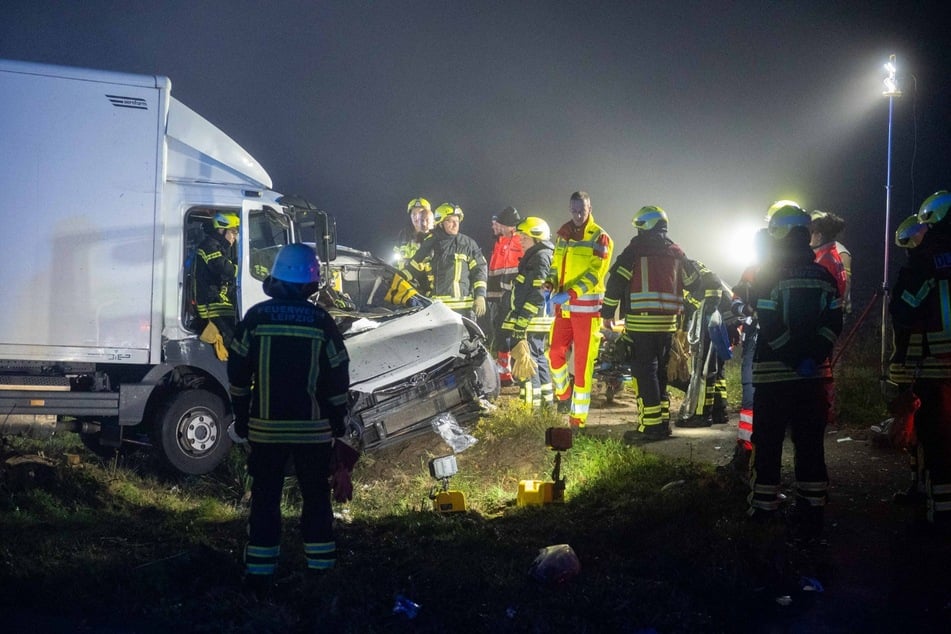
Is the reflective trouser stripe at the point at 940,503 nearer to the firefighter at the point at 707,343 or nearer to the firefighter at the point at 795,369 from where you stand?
the firefighter at the point at 795,369

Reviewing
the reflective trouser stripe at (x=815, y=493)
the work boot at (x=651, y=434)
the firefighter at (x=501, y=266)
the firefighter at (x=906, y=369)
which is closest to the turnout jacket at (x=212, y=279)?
the work boot at (x=651, y=434)

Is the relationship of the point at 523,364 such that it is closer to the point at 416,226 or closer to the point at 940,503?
the point at 416,226

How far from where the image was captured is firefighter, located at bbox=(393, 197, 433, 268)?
10844mm

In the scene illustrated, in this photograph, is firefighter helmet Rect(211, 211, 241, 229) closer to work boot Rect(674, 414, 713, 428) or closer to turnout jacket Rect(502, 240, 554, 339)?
turnout jacket Rect(502, 240, 554, 339)

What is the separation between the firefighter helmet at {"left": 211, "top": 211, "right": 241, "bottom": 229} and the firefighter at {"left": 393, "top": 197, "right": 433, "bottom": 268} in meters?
3.22

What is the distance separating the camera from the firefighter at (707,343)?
780 cm

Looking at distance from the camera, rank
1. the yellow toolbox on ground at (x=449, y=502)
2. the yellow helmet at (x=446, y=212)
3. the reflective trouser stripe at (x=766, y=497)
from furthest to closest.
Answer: the yellow helmet at (x=446, y=212)
the yellow toolbox on ground at (x=449, y=502)
the reflective trouser stripe at (x=766, y=497)

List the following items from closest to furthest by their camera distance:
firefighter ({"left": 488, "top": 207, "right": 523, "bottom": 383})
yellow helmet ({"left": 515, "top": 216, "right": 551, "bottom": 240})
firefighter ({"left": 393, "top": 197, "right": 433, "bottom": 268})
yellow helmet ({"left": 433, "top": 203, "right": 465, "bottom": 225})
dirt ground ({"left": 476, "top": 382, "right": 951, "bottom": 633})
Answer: dirt ground ({"left": 476, "top": 382, "right": 951, "bottom": 633}), yellow helmet ({"left": 515, "top": 216, "right": 551, "bottom": 240}), yellow helmet ({"left": 433, "top": 203, "right": 465, "bottom": 225}), firefighter ({"left": 393, "top": 197, "right": 433, "bottom": 268}), firefighter ({"left": 488, "top": 207, "right": 523, "bottom": 383})

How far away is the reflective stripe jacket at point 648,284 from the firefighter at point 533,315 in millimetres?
1279

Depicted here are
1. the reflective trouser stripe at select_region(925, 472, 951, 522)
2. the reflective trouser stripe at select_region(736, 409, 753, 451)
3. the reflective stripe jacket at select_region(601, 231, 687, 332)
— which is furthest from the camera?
the reflective stripe jacket at select_region(601, 231, 687, 332)

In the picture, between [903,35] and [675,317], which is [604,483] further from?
[903,35]

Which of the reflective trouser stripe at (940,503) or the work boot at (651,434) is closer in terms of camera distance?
the reflective trouser stripe at (940,503)

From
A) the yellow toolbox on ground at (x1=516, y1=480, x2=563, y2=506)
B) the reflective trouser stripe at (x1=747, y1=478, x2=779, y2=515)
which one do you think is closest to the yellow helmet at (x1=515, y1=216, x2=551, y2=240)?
the yellow toolbox on ground at (x1=516, y1=480, x2=563, y2=506)

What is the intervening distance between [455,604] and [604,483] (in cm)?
229
